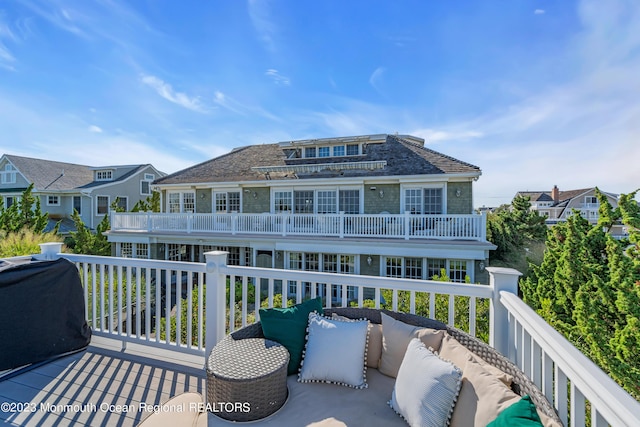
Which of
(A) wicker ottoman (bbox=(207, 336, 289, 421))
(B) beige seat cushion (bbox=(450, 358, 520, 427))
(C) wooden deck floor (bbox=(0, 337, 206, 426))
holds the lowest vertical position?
(C) wooden deck floor (bbox=(0, 337, 206, 426))

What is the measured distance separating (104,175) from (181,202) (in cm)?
1300

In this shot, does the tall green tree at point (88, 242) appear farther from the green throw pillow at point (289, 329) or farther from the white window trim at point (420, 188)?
the green throw pillow at point (289, 329)

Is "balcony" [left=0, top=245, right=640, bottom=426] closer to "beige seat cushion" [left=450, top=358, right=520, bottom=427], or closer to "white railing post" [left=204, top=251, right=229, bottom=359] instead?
"white railing post" [left=204, top=251, right=229, bottom=359]

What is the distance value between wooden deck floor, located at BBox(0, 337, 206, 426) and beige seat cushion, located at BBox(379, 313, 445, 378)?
170 cm

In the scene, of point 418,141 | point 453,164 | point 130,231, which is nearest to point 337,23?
point 453,164

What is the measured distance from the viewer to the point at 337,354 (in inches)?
87.7

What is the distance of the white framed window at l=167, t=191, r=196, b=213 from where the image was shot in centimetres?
1435


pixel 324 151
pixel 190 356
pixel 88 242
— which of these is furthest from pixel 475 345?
pixel 88 242

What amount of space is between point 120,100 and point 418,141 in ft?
42.2

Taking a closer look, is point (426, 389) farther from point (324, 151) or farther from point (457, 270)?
point (324, 151)

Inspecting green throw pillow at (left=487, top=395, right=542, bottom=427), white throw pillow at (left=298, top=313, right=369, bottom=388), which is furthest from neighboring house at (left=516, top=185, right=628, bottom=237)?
green throw pillow at (left=487, top=395, right=542, bottom=427)

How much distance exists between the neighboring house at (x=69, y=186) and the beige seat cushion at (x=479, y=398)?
2453 centimetres

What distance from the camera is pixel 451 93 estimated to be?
8.81 m

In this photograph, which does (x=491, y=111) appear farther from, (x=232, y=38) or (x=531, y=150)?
(x=232, y=38)
